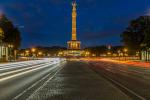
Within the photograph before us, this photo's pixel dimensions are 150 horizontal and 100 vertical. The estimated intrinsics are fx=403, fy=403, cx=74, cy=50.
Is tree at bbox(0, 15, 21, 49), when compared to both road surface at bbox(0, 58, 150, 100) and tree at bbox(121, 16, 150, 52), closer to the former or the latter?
tree at bbox(121, 16, 150, 52)

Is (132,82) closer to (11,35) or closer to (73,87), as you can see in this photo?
(73,87)

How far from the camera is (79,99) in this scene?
50.8 ft

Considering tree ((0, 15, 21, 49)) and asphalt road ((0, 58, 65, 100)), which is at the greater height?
tree ((0, 15, 21, 49))

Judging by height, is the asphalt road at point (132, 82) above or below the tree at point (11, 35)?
below

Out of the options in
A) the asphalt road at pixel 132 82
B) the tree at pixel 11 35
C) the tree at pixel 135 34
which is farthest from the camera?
the tree at pixel 11 35

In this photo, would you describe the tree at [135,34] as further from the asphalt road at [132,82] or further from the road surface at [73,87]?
the asphalt road at [132,82]

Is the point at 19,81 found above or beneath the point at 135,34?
beneath

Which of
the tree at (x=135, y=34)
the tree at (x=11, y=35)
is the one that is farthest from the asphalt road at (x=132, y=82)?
the tree at (x=11, y=35)

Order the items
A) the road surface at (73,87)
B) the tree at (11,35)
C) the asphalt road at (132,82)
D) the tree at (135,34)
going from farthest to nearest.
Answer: the tree at (11,35)
the tree at (135,34)
the asphalt road at (132,82)
the road surface at (73,87)

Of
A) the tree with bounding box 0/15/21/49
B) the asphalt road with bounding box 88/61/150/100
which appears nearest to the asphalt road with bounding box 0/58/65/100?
the asphalt road with bounding box 88/61/150/100

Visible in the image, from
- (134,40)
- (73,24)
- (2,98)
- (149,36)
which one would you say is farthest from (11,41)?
(2,98)

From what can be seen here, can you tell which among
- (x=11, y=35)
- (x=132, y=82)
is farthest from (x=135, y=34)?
(x=132, y=82)

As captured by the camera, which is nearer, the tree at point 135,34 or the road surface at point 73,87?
the road surface at point 73,87

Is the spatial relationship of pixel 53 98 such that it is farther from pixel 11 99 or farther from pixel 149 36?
pixel 149 36
